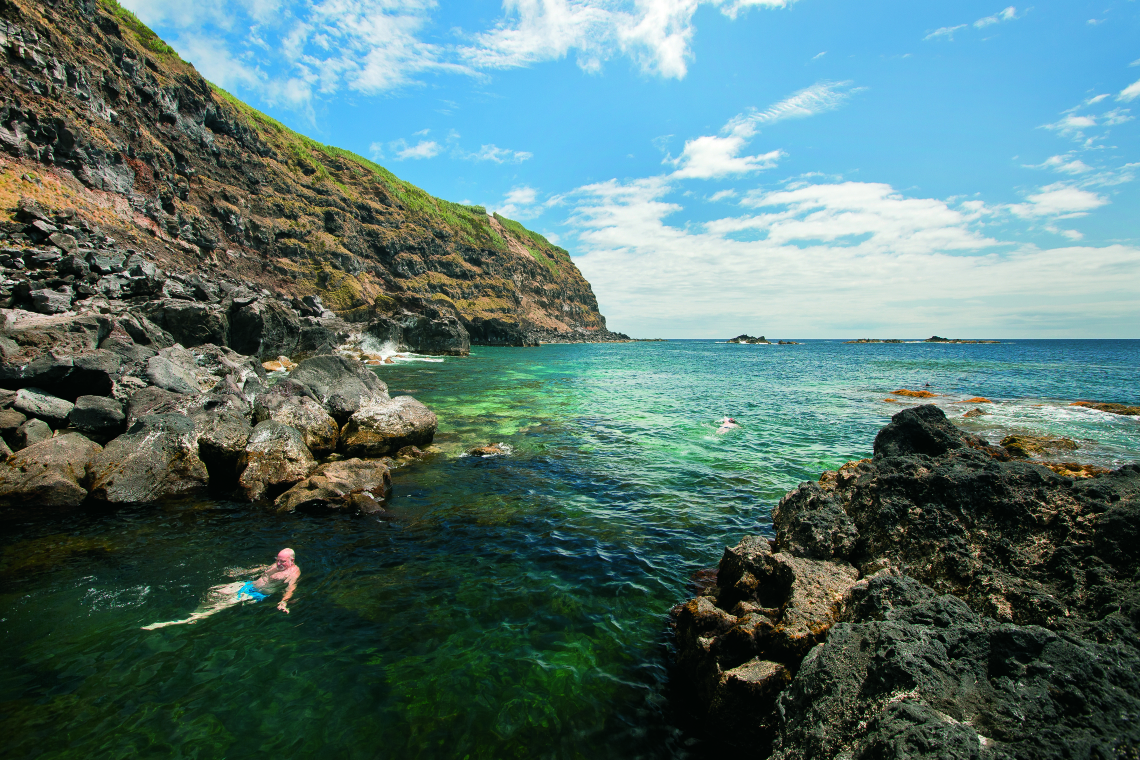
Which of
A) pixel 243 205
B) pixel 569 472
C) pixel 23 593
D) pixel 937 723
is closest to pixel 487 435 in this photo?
pixel 569 472

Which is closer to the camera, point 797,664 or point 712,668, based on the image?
point 797,664

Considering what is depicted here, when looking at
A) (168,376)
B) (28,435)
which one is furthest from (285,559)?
(168,376)

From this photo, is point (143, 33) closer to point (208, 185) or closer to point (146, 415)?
point (208, 185)

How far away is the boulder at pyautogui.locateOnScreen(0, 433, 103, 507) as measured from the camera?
1008 centimetres

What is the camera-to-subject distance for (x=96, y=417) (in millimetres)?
12594

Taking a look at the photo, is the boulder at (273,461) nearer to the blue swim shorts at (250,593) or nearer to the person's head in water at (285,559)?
the person's head in water at (285,559)

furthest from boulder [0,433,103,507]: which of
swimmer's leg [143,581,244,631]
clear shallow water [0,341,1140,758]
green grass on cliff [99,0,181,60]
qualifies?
green grass on cliff [99,0,181,60]

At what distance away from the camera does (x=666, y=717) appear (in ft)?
18.5

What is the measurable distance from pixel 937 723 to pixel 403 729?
5.39 m

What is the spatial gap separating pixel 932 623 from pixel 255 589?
32.6ft

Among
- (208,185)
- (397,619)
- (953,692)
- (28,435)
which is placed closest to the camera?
(953,692)

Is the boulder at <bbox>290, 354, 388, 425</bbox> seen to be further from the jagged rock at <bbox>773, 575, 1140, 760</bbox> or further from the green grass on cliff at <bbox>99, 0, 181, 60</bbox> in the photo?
the green grass on cliff at <bbox>99, 0, 181, 60</bbox>

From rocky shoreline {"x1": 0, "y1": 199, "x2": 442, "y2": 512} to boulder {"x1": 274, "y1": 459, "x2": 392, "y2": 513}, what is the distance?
34mm

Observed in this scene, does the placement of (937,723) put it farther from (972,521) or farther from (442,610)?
(442,610)
